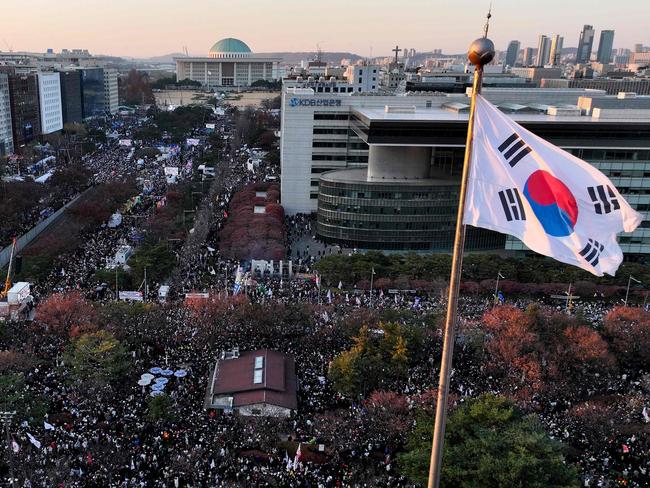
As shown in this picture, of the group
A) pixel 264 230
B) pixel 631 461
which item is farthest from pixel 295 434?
pixel 264 230

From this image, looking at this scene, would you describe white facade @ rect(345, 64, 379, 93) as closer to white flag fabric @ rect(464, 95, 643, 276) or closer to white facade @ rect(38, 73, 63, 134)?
white facade @ rect(38, 73, 63, 134)

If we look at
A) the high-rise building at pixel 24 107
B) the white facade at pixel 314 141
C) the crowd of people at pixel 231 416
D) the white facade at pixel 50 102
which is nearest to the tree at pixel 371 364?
the crowd of people at pixel 231 416

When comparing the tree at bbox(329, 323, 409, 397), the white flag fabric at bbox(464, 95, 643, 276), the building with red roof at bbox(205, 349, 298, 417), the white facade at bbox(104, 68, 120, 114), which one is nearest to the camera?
the white flag fabric at bbox(464, 95, 643, 276)

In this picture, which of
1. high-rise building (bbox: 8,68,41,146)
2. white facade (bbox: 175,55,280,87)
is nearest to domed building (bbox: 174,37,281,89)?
white facade (bbox: 175,55,280,87)

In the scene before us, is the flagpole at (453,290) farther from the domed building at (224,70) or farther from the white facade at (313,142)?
the domed building at (224,70)

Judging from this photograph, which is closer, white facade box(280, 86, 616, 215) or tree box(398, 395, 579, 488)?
tree box(398, 395, 579, 488)

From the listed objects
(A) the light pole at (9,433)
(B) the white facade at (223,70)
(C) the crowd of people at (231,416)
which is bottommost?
(C) the crowd of people at (231,416)

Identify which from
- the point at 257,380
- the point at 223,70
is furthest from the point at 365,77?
the point at 223,70
